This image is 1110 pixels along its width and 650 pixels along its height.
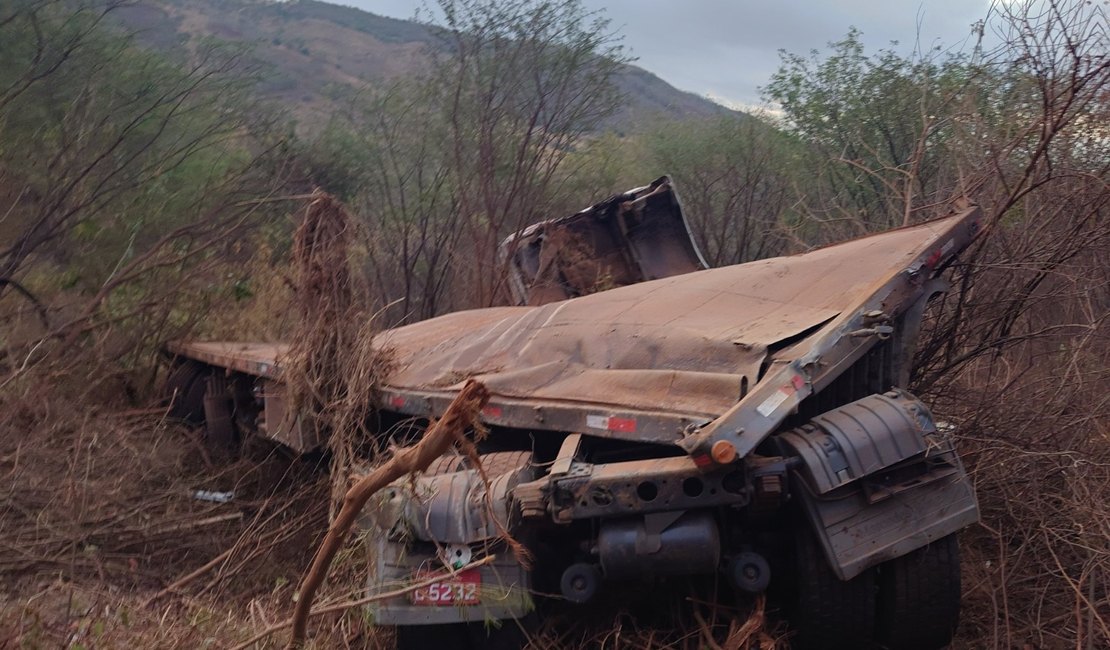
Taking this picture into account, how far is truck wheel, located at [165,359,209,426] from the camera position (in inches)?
416

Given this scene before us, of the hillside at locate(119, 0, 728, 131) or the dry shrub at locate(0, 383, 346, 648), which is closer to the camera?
the dry shrub at locate(0, 383, 346, 648)

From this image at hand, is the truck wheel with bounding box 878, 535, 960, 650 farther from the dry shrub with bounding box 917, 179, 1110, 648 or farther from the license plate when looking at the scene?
the license plate

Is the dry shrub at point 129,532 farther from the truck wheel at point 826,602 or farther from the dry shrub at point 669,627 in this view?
the truck wheel at point 826,602

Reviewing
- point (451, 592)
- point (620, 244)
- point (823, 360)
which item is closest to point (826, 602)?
point (823, 360)

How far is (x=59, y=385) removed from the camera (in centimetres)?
979

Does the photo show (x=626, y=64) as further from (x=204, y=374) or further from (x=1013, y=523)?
(x=1013, y=523)

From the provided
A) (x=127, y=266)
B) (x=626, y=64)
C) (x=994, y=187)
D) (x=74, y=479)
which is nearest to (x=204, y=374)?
(x=127, y=266)

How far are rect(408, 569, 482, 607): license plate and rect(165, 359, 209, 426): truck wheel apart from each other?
6.48 meters

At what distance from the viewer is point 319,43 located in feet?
225

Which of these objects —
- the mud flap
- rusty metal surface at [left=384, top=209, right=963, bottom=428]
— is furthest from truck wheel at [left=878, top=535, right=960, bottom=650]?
rusty metal surface at [left=384, top=209, right=963, bottom=428]

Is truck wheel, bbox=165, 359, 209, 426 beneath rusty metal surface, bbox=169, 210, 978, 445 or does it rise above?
beneath

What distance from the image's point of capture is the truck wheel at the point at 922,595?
450 centimetres

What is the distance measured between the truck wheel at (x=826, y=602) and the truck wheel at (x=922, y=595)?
0.08m

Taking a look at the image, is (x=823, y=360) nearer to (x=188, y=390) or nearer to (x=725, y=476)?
(x=725, y=476)
